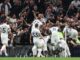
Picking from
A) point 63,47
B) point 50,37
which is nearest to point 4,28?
point 50,37

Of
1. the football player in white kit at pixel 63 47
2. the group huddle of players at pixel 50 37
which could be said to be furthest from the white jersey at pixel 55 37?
the football player in white kit at pixel 63 47

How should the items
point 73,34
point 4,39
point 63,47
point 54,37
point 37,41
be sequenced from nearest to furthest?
point 63,47 → point 73,34 → point 54,37 → point 37,41 → point 4,39

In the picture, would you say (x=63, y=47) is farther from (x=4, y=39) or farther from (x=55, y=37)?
(x=4, y=39)

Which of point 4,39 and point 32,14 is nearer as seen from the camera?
point 4,39

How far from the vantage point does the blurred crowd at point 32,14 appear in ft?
76.5

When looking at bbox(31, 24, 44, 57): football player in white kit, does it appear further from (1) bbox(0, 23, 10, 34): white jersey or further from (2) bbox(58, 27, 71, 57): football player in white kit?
(1) bbox(0, 23, 10, 34): white jersey

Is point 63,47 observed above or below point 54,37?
below

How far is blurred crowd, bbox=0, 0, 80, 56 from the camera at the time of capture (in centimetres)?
2331

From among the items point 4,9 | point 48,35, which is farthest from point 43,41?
point 4,9

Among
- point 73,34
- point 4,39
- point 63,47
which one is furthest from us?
point 4,39

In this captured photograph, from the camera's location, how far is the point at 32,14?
24875 millimetres

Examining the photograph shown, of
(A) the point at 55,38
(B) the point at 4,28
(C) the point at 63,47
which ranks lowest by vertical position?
(C) the point at 63,47

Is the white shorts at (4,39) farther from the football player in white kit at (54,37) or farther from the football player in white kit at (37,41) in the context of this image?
the football player in white kit at (54,37)

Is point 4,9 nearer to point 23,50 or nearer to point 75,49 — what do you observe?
point 23,50
